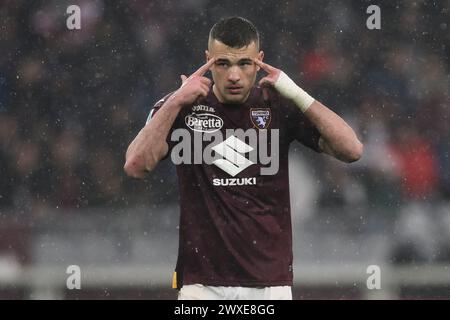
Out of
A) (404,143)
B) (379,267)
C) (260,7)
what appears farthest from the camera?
(260,7)

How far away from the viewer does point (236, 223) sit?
4.92 metres

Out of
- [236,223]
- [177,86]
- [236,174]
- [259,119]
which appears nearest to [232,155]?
[236,174]

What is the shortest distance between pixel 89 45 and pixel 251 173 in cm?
583

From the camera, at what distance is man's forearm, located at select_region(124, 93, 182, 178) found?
4941mm

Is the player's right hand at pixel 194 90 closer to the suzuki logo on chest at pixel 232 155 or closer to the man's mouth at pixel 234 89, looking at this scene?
the man's mouth at pixel 234 89

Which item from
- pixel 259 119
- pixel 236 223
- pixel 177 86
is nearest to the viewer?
pixel 236 223

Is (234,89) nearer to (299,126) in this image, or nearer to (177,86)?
(299,126)

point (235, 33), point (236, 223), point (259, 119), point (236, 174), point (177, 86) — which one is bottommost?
point (236, 223)

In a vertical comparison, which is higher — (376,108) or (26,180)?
(376,108)

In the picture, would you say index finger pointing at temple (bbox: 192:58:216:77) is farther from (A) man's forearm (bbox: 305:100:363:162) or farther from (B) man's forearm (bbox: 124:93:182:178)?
(A) man's forearm (bbox: 305:100:363:162)

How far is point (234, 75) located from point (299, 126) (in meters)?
0.39
